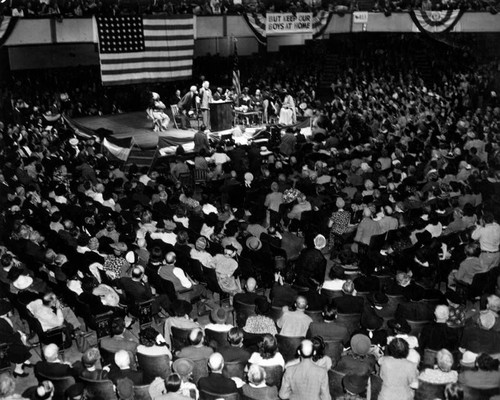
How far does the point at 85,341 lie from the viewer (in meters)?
8.98

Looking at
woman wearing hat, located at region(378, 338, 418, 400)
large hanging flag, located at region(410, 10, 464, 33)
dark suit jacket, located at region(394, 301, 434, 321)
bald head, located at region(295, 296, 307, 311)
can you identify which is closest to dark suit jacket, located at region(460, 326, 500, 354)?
dark suit jacket, located at region(394, 301, 434, 321)

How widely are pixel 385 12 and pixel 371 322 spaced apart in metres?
21.3

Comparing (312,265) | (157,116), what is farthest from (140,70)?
(312,265)

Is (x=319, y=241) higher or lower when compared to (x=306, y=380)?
lower

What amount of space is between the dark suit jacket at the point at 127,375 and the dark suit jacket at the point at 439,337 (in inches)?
130

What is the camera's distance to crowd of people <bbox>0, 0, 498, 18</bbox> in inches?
864

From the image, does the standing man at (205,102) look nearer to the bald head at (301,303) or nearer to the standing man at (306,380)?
the bald head at (301,303)

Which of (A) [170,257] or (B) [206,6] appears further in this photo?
(B) [206,6]

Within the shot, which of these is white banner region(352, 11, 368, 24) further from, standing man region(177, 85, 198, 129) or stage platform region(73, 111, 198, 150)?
stage platform region(73, 111, 198, 150)

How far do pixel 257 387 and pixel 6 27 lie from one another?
16722mm

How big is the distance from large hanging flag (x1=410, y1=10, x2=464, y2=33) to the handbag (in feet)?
68.2

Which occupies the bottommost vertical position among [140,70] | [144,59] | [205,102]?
[205,102]

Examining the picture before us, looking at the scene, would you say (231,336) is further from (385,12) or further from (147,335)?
(385,12)

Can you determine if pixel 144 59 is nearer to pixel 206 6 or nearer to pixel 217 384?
pixel 206 6
